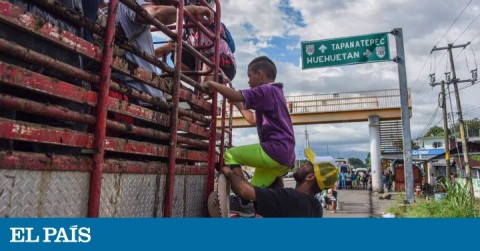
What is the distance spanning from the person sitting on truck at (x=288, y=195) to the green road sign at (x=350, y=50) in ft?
25.5

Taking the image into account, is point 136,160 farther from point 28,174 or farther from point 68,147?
point 28,174

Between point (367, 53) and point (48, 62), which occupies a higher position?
point (367, 53)

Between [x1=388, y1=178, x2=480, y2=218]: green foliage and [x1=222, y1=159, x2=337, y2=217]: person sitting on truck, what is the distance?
7308 millimetres

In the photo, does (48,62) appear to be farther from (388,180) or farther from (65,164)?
(388,180)

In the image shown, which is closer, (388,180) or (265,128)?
(265,128)

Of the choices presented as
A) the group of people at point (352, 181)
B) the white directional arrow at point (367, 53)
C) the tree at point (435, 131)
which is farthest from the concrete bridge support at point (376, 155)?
the tree at point (435, 131)

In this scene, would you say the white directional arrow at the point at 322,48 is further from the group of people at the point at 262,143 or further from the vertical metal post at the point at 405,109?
the group of people at the point at 262,143

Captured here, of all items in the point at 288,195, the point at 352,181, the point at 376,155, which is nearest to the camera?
the point at 288,195

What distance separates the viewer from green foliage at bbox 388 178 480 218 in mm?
9250

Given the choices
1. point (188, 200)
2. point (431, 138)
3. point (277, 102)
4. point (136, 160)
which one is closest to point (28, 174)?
point (136, 160)

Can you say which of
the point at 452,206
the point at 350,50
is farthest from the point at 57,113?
the point at 452,206

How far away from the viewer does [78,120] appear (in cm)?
182

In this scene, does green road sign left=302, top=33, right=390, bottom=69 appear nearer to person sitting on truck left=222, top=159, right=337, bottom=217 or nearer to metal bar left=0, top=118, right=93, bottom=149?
person sitting on truck left=222, top=159, right=337, bottom=217

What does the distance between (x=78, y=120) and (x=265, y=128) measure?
5.42 feet
